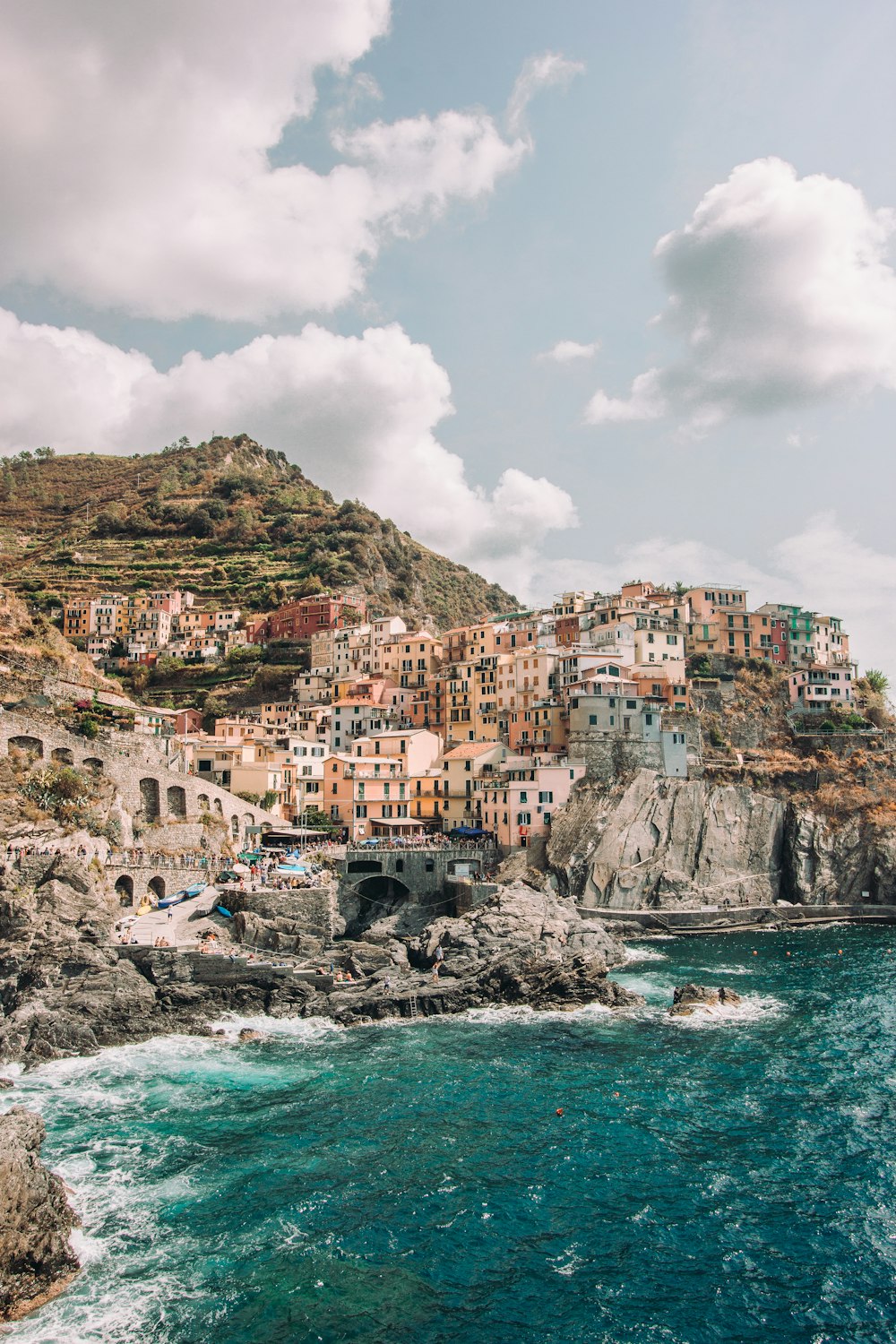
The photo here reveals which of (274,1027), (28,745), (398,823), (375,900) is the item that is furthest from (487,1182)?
(398,823)

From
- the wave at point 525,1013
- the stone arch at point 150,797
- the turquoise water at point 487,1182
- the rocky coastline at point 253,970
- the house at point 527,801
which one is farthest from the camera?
the house at point 527,801

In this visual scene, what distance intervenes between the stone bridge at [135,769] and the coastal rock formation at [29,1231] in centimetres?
2989

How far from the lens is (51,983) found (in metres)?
35.8

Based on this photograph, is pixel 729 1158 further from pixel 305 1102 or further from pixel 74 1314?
pixel 74 1314

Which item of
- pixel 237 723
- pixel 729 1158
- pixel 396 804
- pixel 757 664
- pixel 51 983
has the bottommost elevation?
pixel 729 1158

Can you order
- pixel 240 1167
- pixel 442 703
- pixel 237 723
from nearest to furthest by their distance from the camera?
1. pixel 240 1167
2. pixel 237 723
3. pixel 442 703

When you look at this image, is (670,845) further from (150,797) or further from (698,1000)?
(150,797)

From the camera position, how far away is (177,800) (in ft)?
179

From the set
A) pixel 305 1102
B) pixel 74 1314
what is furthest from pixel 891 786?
pixel 74 1314

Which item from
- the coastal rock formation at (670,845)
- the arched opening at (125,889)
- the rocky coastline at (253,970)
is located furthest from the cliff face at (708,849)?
the arched opening at (125,889)

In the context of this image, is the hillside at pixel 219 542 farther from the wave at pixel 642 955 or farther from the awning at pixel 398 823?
the wave at pixel 642 955

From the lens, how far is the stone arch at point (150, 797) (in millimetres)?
52781

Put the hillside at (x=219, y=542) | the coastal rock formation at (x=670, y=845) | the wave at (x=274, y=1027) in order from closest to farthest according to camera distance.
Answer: the wave at (x=274, y=1027)
the coastal rock formation at (x=670, y=845)
the hillside at (x=219, y=542)

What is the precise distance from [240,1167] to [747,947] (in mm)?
39312
